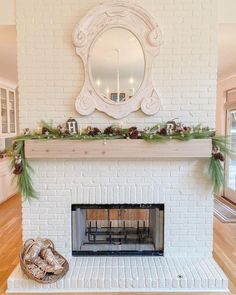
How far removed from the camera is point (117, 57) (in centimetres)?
275

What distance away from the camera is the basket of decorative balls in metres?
2.46

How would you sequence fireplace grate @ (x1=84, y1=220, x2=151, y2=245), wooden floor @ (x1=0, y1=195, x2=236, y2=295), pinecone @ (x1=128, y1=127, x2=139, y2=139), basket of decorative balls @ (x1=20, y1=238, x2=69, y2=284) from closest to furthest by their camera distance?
basket of decorative balls @ (x1=20, y1=238, x2=69, y2=284)
pinecone @ (x1=128, y1=127, x2=139, y2=139)
wooden floor @ (x1=0, y1=195, x2=236, y2=295)
fireplace grate @ (x1=84, y1=220, x2=151, y2=245)

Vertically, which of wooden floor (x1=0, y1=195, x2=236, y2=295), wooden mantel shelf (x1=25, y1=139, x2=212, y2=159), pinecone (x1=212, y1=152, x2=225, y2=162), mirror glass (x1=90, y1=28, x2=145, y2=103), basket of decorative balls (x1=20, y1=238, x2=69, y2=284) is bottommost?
wooden floor (x1=0, y1=195, x2=236, y2=295)

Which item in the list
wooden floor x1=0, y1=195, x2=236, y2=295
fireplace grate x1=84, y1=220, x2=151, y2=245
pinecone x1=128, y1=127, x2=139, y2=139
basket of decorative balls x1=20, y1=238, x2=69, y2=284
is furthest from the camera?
fireplace grate x1=84, y1=220, x2=151, y2=245

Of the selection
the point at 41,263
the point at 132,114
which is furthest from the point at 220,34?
the point at 41,263

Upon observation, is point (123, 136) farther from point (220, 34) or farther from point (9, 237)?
point (9, 237)

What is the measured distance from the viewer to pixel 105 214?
117 inches

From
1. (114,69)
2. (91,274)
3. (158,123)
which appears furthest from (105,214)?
(114,69)

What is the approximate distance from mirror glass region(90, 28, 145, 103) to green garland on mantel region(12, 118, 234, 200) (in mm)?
358

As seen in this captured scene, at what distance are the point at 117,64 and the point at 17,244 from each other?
94.5 inches

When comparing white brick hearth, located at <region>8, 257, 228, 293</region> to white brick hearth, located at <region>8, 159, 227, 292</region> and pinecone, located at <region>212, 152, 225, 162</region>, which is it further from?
pinecone, located at <region>212, 152, 225, 162</region>

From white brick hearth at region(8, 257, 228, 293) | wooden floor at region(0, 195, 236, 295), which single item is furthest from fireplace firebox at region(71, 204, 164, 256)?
wooden floor at region(0, 195, 236, 295)

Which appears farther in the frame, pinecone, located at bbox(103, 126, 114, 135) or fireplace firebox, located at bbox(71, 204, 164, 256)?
fireplace firebox, located at bbox(71, 204, 164, 256)

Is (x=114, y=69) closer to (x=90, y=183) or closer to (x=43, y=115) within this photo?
(x=43, y=115)
